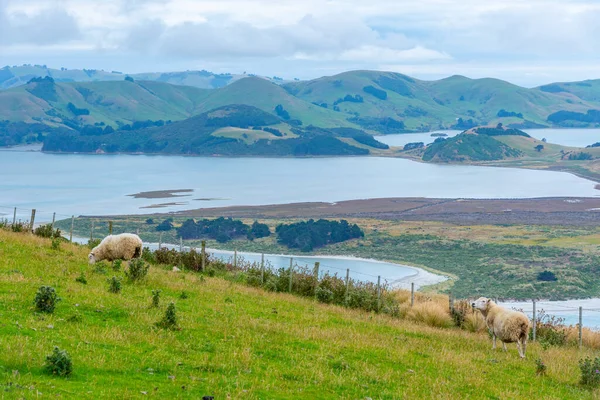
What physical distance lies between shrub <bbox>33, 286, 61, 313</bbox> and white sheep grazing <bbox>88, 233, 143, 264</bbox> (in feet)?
30.3

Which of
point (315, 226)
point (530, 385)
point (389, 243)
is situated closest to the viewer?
point (530, 385)

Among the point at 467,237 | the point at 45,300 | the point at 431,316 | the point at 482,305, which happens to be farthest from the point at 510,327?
the point at 467,237

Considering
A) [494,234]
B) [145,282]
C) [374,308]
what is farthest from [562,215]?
[145,282]

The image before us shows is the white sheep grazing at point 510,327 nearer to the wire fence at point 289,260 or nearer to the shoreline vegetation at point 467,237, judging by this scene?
the wire fence at point 289,260

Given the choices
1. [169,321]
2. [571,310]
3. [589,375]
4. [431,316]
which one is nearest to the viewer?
[169,321]

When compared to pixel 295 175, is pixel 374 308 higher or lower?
lower

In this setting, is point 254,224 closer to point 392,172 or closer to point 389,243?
point 389,243

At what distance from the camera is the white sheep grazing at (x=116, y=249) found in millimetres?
24297

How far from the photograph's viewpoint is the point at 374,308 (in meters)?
25.1

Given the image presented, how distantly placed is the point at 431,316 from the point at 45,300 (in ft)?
42.7

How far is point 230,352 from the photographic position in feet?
45.4

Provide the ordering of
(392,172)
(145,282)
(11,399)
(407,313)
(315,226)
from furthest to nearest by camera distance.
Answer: (392,172) → (315,226) → (407,313) → (145,282) → (11,399)

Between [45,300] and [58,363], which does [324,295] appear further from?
[58,363]

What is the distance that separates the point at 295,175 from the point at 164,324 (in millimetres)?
164811
